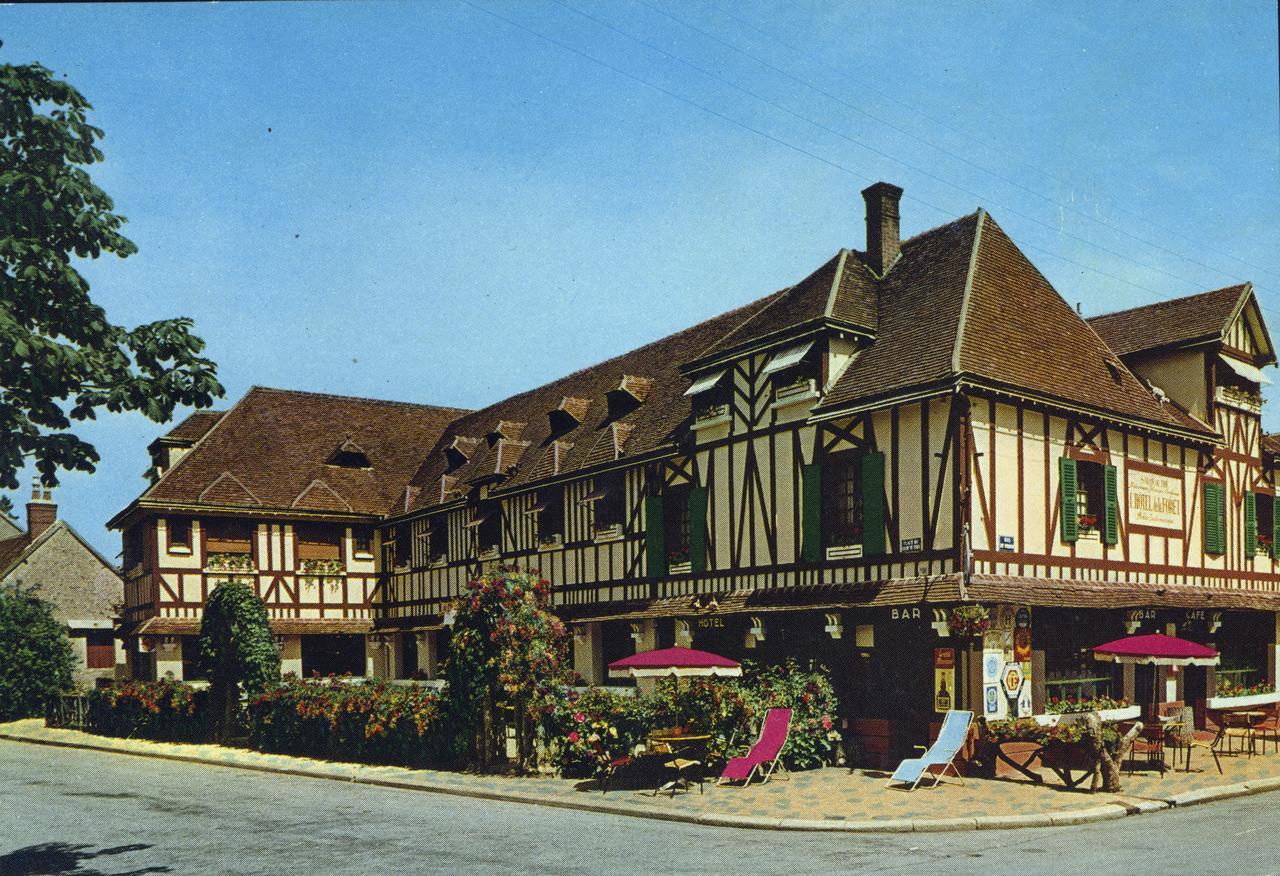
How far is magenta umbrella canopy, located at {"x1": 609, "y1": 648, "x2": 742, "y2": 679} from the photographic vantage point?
1652cm

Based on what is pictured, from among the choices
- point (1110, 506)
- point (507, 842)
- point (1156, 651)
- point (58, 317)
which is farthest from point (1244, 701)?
point (58, 317)

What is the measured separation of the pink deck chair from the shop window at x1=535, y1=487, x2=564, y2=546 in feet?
36.5

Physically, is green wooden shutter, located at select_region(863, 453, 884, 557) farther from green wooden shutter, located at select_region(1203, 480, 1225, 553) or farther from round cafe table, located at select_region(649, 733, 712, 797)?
green wooden shutter, located at select_region(1203, 480, 1225, 553)

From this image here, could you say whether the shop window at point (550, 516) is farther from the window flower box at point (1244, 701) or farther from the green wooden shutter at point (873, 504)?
the window flower box at point (1244, 701)

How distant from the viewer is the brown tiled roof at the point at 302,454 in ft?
104

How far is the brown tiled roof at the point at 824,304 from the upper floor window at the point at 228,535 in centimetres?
1568

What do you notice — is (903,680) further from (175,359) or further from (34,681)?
(34,681)

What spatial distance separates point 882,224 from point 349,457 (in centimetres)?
1927

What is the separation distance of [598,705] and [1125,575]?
9356 mm

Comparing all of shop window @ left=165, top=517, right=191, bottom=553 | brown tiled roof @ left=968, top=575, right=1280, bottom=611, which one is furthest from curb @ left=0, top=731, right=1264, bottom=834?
shop window @ left=165, top=517, right=191, bottom=553

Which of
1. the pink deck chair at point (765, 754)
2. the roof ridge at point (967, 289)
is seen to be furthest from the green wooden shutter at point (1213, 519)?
the pink deck chair at point (765, 754)

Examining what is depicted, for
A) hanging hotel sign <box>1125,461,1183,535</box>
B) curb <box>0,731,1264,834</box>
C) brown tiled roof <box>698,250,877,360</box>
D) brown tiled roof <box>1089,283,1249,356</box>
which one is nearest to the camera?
curb <box>0,731,1264,834</box>

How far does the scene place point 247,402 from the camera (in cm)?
3547

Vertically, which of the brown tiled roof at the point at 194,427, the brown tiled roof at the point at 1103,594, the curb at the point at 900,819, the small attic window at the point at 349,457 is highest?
the brown tiled roof at the point at 194,427
